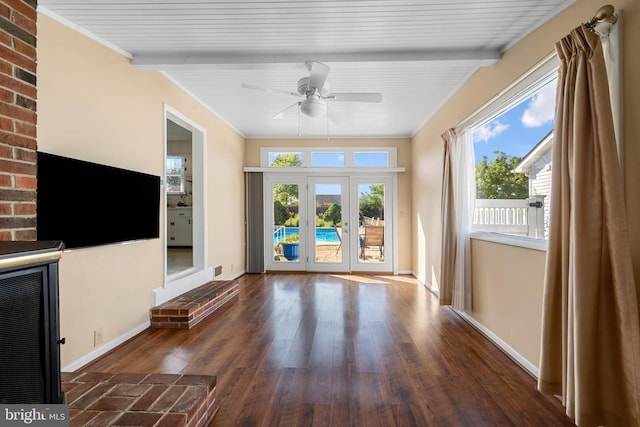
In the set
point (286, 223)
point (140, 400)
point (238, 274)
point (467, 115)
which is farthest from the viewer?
point (286, 223)

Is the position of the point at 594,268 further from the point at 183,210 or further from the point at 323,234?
the point at 183,210

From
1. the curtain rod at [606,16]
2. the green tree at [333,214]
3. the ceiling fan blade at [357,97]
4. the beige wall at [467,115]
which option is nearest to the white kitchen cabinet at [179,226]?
the green tree at [333,214]

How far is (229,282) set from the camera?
4316 millimetres

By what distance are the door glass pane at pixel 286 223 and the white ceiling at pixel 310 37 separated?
2.45 meters

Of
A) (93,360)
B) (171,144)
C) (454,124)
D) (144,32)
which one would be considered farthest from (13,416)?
(171,144)

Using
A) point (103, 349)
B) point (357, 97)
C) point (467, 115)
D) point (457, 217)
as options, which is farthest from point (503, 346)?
point (103, 349)

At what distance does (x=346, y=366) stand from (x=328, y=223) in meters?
3.83

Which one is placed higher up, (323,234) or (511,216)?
(511,216)

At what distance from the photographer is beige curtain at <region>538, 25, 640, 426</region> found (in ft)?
4.79

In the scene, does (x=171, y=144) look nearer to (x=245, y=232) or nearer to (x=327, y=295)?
(x=245, y=232)

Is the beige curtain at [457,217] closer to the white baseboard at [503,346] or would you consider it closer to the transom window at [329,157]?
the white baseboard at [503,346]

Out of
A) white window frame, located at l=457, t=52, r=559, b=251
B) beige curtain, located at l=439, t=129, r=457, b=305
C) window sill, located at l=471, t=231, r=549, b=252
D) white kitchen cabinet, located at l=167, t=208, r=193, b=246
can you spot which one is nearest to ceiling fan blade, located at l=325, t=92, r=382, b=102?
white window frame, located at l=457, t=52, r=559, b=251

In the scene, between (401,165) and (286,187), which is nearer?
(401,165)

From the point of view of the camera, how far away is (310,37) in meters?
2.57
